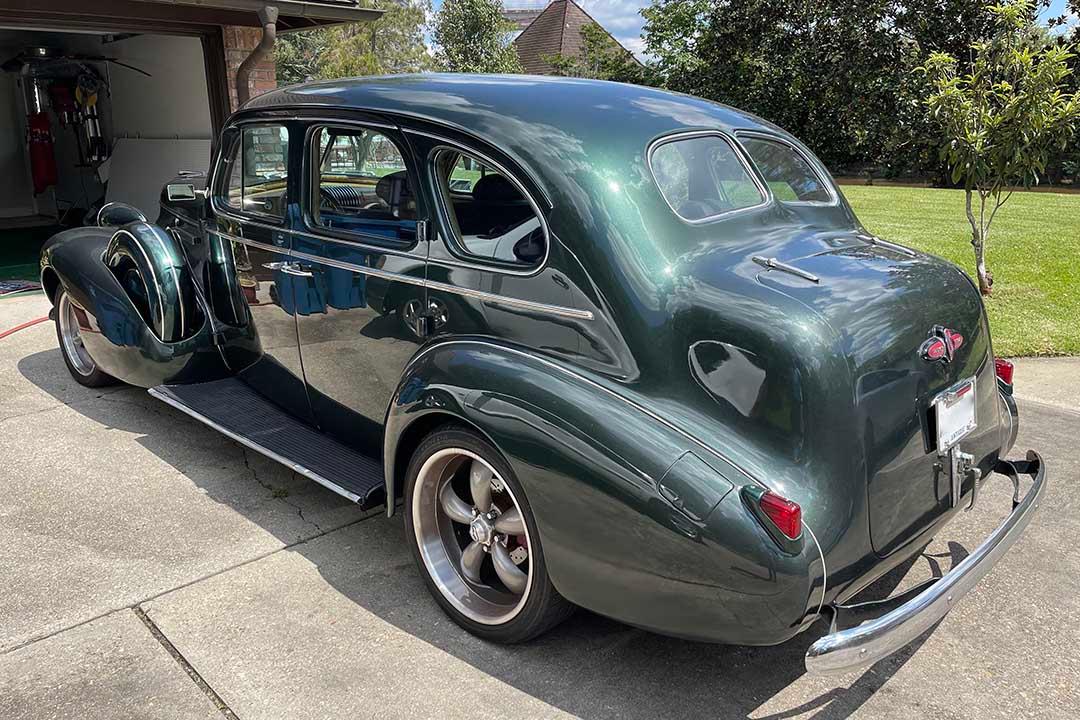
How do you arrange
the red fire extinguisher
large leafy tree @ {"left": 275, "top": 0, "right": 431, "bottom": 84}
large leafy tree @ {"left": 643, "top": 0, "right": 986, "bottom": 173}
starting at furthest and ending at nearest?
large leafy tree @ {"left": 275, "top": 0, "right": 431, "bottom": 84} → large leafy tree @ {"left": 643, "top": 0, "right": 986, "bottom": 173} → the red fire extinguisher

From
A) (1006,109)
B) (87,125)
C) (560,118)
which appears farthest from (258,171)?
(87,125)

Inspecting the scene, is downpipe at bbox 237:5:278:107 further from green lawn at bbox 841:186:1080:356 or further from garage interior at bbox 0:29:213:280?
green lawn at bbox 841:186:1080:356

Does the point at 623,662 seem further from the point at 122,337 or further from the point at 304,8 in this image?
the point at 304,8

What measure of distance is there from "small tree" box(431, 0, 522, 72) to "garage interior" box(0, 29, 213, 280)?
20.9 m

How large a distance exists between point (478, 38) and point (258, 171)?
106 feet

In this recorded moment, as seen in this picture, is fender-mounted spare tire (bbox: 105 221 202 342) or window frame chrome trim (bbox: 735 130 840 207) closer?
window frame chrome trim (bbox: 735 130 840 207)

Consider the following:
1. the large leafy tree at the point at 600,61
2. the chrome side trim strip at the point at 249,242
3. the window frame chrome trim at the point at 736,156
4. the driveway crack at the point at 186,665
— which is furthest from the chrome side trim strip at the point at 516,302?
the large leafy tree at the point at 600,61

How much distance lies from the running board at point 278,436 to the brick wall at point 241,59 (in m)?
6.22

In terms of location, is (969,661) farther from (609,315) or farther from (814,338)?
(609,315)

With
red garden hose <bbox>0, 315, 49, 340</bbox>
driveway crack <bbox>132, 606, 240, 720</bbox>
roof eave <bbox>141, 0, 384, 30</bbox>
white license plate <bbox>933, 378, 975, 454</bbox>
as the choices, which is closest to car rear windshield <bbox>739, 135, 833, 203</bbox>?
white license plate <bbox>933, 378, 975, 454</bbox>

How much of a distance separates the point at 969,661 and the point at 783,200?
5.94 feet

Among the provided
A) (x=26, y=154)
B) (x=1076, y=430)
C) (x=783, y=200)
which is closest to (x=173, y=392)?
(x=783, y=200)

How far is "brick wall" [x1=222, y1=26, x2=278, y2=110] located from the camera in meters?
9.73

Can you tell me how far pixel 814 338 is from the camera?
2.51 metres
